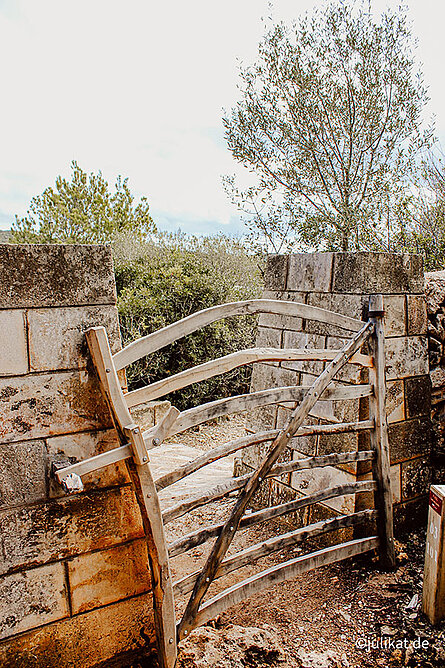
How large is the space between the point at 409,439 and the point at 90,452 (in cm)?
262

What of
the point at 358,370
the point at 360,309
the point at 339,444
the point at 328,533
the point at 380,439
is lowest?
the point at 328,533

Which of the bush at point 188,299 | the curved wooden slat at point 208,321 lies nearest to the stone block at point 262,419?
the curved wooden slat at point 208,321

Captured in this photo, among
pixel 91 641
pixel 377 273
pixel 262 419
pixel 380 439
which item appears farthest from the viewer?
pixel 262 419

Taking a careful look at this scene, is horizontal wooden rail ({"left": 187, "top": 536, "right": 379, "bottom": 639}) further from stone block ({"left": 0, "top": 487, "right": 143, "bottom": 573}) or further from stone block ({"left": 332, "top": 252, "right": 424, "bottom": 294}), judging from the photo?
stone block ({"left": 332, "top": 252, "right": 424, "bottom": 294})

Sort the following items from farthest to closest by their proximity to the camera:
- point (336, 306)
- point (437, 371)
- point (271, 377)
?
point (271, 377)
point (437, 371)
point (336, 306)

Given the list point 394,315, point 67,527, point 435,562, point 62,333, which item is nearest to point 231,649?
point 67,527

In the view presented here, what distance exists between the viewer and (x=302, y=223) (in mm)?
9875

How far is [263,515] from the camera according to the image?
109 inches

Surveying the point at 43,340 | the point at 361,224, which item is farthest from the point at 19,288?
the point at 361,224

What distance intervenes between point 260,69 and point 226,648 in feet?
33.7

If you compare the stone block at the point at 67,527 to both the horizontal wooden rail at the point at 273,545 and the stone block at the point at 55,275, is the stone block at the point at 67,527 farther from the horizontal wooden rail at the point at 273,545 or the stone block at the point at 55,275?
the stone block at the point at 55,275

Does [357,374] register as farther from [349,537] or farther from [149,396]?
[149,396]

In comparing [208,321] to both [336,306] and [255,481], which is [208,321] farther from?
[336,306]

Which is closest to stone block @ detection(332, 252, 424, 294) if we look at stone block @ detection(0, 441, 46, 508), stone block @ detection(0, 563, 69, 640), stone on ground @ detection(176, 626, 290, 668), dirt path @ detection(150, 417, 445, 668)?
dirt path @ detection(150, 417, 445, 668)
